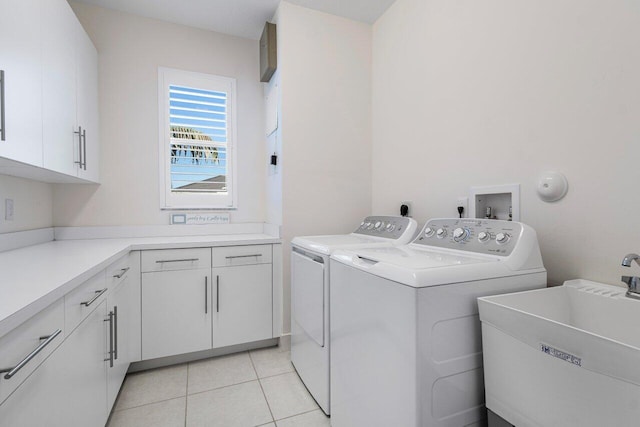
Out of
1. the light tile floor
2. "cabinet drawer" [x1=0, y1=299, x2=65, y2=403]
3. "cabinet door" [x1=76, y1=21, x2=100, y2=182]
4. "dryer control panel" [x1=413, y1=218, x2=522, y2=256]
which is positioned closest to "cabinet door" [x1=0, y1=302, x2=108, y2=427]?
"cabinet drawer" [x1=0, y1=299, x2=65, y2=403]

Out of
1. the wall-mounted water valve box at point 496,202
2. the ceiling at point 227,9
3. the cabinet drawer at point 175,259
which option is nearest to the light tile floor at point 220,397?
the cabinet drawer at point 175,259

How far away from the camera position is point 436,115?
1934mm

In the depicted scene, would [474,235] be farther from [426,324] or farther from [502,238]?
[426,324]

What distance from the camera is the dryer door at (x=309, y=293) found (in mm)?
1666

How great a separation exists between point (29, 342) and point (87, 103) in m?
1.96

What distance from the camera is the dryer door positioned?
1.67 meters

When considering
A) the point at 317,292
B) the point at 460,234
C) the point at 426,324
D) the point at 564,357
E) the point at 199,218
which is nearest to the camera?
the point at 564,357

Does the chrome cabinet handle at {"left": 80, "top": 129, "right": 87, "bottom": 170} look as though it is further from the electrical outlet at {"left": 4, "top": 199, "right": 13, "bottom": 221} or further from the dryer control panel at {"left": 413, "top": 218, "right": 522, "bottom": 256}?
the dryer control panel at {"left": 413, "top": 218, "right": 522, "bottom": 256}

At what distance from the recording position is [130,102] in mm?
2469

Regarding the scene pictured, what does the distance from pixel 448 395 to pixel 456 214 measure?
1.06 m

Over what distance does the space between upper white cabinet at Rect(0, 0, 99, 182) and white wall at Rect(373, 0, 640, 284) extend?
2.14 meters

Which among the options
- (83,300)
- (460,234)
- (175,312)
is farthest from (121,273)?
(460,234)

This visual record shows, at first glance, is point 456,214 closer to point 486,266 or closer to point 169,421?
point 486,266

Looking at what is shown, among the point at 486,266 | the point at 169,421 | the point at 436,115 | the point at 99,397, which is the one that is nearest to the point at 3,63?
the point at 99,397
